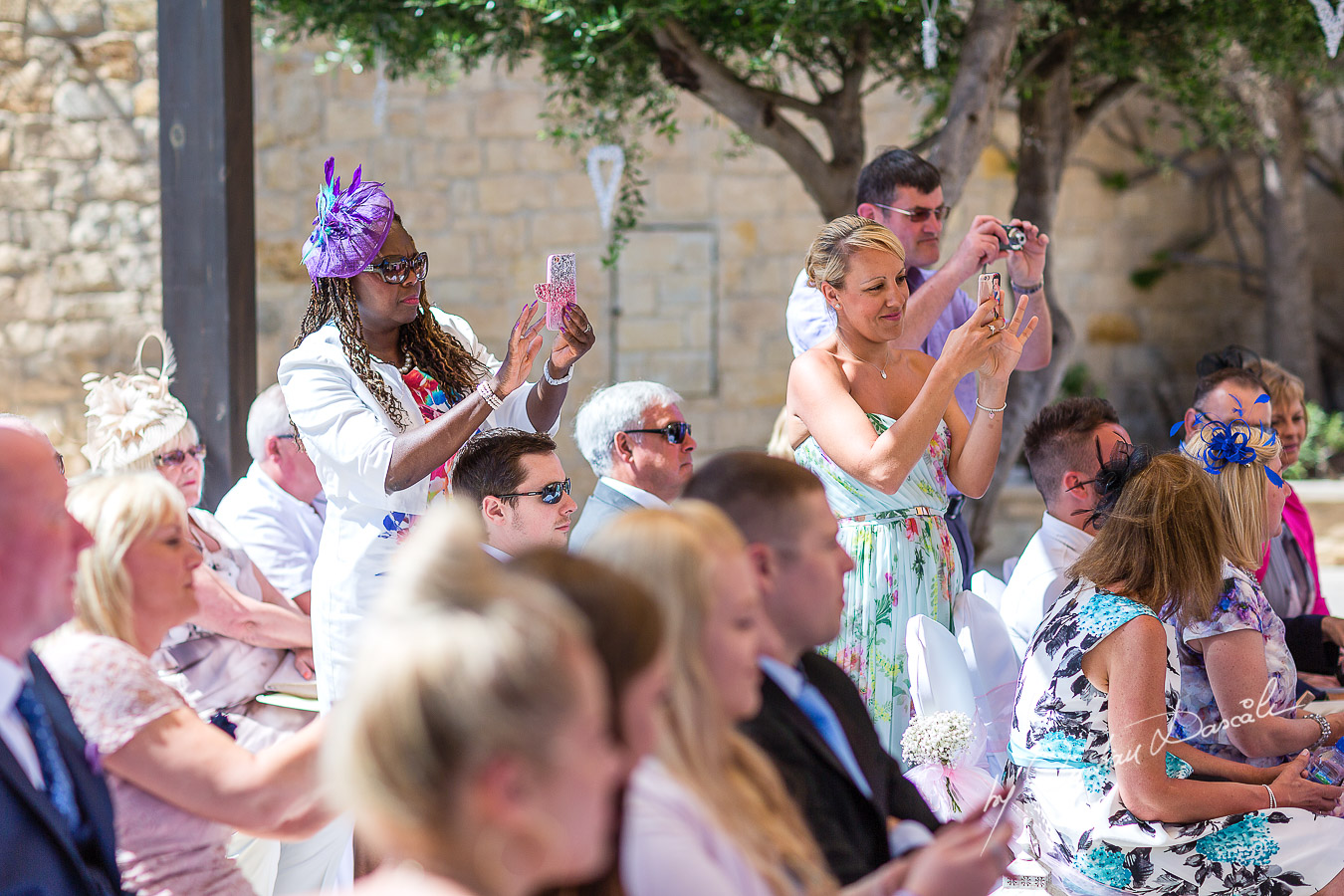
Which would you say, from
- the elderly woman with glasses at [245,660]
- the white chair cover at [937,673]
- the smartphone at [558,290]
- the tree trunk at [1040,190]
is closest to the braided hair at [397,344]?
the smartphone at [558,290]

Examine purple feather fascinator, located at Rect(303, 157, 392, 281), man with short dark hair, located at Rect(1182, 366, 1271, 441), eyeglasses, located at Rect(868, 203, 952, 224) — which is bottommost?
man with short dark hair, located at Rect(1182, 366, 1271, 441)

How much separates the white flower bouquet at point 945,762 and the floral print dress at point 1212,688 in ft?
1.41

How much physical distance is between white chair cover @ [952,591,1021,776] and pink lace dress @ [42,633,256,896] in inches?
67.9

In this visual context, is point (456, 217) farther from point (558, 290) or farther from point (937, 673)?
point (937, 673)

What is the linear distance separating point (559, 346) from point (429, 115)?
18.1 ft

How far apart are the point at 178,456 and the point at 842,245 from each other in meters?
1.95

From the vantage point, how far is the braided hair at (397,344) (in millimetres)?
2582

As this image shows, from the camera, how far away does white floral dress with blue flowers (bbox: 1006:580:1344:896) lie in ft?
7.80

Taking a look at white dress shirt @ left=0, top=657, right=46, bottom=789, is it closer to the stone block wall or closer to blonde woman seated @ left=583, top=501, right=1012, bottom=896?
blonde woman seated @ left=583, top=501, right=1012, bottom=896

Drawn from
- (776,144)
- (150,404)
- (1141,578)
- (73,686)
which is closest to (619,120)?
(776,144)

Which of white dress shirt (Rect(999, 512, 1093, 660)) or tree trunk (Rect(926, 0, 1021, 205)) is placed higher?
tree trunk (Rect(926, 0, 1021, 205))

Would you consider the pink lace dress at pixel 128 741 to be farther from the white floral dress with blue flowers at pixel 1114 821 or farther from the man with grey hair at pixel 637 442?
the white floral dress with blue flowers at pixel 1114 821

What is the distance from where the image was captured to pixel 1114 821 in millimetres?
2387

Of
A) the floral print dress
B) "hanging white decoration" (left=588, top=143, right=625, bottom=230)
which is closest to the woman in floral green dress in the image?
the floral print dress
